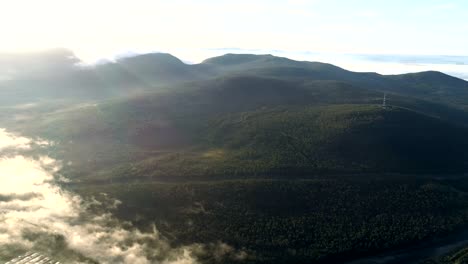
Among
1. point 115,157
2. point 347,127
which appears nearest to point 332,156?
point 347,127

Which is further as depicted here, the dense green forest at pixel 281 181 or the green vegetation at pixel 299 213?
the dense green forest at pixel 281 181

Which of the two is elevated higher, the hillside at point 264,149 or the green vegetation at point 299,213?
the hillside at point 264,149

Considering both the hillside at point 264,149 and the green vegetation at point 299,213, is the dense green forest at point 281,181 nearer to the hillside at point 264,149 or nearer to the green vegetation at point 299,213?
the green vegetation at point 299,213

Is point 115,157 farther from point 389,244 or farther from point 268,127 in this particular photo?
point 389,244

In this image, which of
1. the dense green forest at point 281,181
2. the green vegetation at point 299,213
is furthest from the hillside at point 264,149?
the green vegetation at point 299,213

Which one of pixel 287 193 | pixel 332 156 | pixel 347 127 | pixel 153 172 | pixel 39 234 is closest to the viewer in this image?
pixel 39 234

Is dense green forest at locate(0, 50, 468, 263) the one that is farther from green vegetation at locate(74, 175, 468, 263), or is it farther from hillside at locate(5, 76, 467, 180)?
hillside at locate(5, 76, 467, 180)

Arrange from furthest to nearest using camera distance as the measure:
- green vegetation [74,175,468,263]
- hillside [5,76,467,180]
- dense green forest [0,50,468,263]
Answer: hillside [5,76,467,180]
dense green forest [0,50,468,263]
green vegetation [74,175,468,263]

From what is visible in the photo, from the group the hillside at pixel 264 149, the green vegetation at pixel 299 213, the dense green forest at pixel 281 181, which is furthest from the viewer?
the hillside at pixel 264 149

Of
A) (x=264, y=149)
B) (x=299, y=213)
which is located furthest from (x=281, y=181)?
(x=264, y=149)

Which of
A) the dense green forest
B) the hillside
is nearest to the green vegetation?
the dense green forest

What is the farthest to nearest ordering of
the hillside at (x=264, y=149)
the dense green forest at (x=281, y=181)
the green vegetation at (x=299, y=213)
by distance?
the hillside at (x=264, y=149) → the dense green forest at (x=281, y=181) → the green vegetation at (x=299, y=213)
